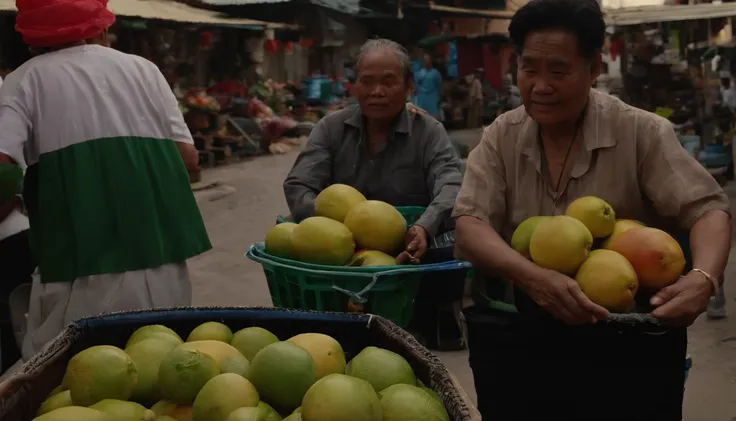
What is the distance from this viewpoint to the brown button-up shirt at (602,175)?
224cm

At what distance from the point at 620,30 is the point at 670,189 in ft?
51.9

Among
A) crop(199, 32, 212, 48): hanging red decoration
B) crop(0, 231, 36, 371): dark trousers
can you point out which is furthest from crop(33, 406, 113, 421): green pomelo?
crop(199, 32, 212, 48): hanging red decoration

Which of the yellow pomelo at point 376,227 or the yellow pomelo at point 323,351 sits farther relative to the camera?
the yellow pomelo at point 376,227

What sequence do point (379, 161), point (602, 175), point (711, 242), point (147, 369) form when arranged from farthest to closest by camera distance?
1. point (379, 161)
2. point (602, 175)
3. point (711, 242)
4. point (147, 369)

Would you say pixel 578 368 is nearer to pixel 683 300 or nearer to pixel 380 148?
pixel 683 300

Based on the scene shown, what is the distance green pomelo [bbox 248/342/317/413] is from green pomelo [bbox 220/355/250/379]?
60 millimetres

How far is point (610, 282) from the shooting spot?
2.02m

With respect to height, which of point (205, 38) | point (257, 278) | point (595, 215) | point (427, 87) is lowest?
point (257, 278)

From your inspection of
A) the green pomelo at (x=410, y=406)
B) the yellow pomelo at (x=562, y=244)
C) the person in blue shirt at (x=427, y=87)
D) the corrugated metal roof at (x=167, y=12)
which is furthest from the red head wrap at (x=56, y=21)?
the person in blue shirt at (x=427, y=87)

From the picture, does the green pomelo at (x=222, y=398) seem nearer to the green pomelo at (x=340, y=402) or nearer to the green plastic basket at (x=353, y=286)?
the green pomelo at (x=340, y=402)

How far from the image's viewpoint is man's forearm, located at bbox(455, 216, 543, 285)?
2.13 m

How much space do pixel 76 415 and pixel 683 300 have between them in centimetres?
134

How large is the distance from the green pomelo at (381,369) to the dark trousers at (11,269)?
2485mm

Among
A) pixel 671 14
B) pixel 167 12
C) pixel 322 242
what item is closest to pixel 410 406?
pixel 322 242
